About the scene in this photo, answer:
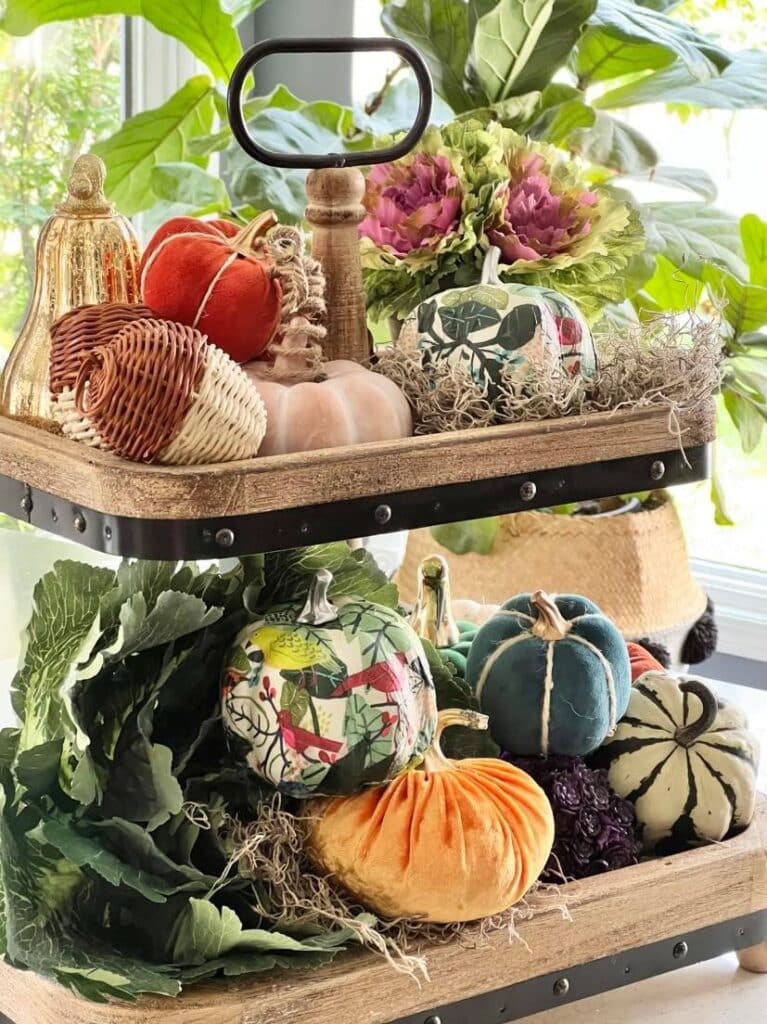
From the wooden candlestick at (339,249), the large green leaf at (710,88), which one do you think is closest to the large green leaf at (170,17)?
the large green leaf at (710,88)

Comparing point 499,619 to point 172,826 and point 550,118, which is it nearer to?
point 172,826

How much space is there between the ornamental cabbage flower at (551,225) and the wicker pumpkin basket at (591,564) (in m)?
0.40

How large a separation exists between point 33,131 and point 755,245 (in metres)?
0.74

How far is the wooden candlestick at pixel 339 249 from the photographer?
87 cm

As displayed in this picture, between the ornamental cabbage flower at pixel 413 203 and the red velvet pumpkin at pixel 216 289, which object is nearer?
the red velvet pumpkin at pixel 216 289

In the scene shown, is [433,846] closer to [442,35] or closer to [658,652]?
[658,652]

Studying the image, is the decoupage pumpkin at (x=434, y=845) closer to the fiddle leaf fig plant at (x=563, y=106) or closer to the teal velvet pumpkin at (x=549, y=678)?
the teal velvet pumpkin at (x=549, y=678)

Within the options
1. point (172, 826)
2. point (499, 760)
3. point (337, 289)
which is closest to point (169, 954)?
point (172, 826)

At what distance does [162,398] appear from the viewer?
0.70 m

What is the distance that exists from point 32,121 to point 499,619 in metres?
0.92

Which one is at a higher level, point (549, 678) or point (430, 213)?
point (430, 213)

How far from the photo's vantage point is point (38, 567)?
154cm

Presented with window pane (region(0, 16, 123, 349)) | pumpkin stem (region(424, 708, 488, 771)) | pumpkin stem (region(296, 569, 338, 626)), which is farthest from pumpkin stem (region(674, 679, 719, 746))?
window pane (region(0, 16, 123, 349))

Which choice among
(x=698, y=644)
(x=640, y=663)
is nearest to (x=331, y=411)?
(x=640, y=663)
